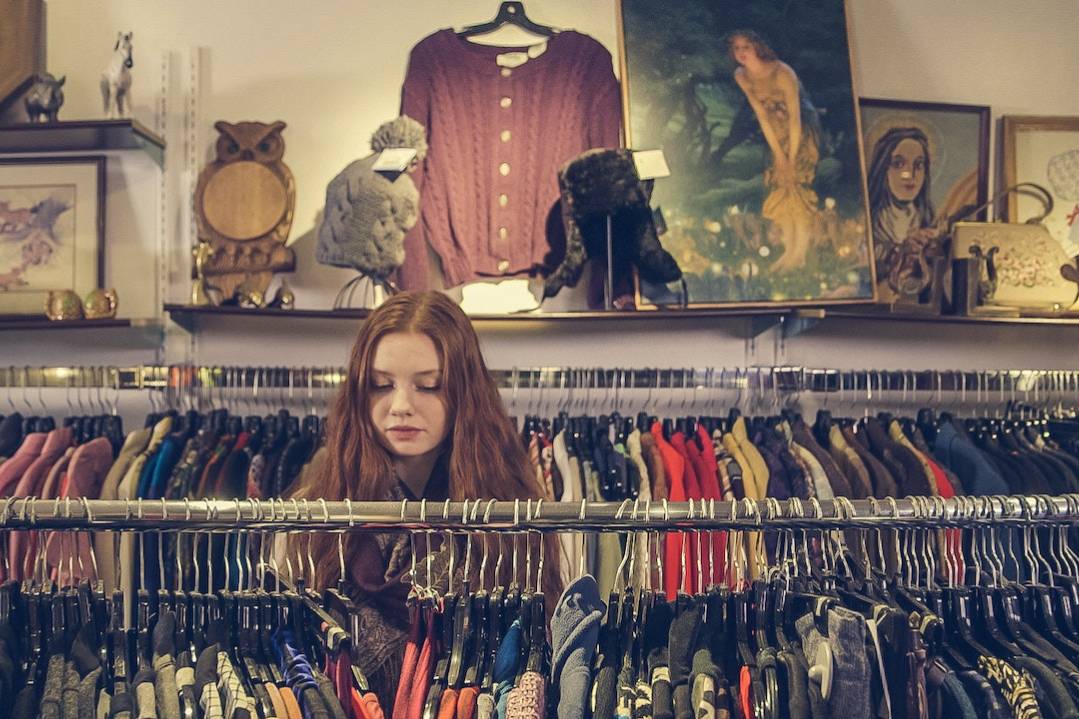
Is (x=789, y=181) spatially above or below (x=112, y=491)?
above

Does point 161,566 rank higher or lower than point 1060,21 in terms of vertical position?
lower

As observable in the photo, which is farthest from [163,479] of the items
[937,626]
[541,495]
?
[937,626]

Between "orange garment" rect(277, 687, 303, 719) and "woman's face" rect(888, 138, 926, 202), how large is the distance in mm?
2658

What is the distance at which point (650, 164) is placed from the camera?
2988 millimetres

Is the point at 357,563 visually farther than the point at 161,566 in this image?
No

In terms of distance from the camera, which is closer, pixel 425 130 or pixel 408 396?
pixel 408 396

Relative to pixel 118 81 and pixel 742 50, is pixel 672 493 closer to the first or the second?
pixel 742 50

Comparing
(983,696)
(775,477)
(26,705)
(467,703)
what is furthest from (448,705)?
(775,477)

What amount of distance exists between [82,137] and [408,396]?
5.68 ft

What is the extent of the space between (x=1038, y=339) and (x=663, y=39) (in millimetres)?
1569

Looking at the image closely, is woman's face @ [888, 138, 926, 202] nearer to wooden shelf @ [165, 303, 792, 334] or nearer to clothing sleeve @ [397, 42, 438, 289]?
wooden shelf @ [165, 303, 792, 334]

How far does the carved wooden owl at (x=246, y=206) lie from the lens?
318 cm

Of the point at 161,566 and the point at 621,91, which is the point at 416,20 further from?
the point at 161,566

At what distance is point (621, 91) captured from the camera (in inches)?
128
